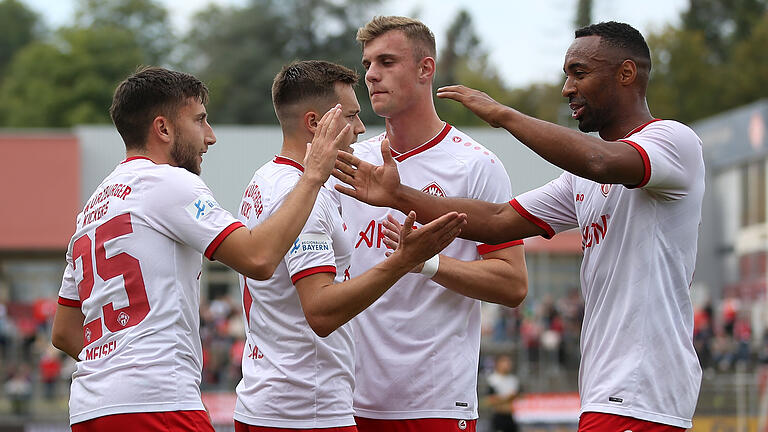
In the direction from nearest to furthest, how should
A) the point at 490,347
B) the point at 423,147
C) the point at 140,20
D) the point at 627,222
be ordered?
the point at 627,222, the point at 423,147, the point at 490,347, the point at 140,20

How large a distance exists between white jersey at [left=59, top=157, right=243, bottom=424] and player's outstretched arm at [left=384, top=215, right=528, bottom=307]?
1201 mm

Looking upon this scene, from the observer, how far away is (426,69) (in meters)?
6.32

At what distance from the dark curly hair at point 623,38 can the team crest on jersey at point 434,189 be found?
46.6 inches

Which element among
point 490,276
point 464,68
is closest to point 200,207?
point 490,276

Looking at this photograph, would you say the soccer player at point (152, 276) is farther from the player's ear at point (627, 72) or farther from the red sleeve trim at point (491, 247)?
the player's ear at point (627, 72)

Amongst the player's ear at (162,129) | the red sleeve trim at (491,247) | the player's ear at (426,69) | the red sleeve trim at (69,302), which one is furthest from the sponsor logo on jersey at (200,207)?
the player's ear at (426,69)

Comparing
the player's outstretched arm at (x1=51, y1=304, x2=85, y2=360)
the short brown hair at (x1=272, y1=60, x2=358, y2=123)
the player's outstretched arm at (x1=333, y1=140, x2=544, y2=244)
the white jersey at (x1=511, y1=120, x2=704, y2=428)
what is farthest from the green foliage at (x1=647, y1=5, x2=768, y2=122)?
the player's outstretched arm at (x1=51, y1=304, x2=85, y2=360)

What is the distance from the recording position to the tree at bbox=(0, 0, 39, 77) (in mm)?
75438

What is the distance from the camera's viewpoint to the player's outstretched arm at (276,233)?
4.65 meters

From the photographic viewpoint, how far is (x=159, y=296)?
4.64m

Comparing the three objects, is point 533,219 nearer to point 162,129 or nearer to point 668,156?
point 668,156

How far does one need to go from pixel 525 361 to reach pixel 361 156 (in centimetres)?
2075

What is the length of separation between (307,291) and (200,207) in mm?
616

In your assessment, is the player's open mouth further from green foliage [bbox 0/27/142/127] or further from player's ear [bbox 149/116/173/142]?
green foliage [bbox 0/27/142/127]
